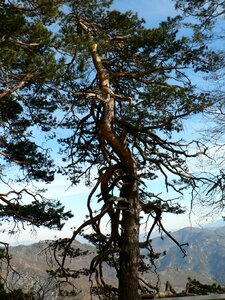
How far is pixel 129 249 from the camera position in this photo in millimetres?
6297

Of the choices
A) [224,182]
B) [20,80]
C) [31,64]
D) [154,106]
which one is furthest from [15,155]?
[224,182]

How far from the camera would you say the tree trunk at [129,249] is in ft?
19.7

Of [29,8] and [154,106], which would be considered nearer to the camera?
[29,8]

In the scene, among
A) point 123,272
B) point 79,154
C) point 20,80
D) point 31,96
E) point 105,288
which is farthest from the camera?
point 79,154

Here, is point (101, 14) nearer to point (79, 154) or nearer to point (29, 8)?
point (29, 8)

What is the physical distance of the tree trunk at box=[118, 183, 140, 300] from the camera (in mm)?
6020

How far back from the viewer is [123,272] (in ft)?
20.2

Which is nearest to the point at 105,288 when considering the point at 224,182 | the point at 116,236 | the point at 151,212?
the point at 116,236

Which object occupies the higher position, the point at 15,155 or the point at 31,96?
the point at 31,96

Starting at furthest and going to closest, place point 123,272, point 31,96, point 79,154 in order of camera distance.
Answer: point 79,154 → point 31,96 → point 123,272

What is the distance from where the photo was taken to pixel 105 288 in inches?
286

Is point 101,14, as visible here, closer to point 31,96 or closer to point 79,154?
point 31,96

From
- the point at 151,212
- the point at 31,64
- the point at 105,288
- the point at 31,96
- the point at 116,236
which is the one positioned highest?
the point at 31,96

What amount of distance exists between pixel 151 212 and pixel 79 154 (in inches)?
106
